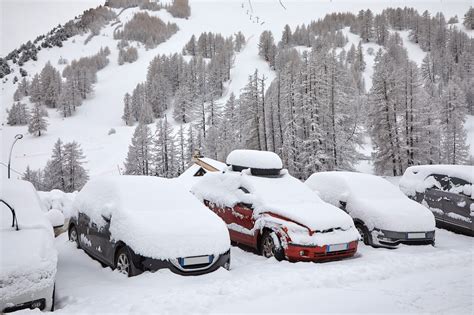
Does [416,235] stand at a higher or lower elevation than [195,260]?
lower

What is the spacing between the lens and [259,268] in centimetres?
707

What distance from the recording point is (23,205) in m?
6.07

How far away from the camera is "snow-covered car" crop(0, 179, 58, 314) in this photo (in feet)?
14.2

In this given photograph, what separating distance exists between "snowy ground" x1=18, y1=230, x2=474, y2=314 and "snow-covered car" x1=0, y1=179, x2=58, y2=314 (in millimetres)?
520

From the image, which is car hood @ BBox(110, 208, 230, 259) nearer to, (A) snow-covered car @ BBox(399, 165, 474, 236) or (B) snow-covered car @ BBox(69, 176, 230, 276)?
(B) snow-covered car @ BBox(69, 176, 230, 276)

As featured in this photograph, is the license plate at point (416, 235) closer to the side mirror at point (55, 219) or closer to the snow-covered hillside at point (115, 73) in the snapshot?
the snow-covered hillside at point (115, 73)

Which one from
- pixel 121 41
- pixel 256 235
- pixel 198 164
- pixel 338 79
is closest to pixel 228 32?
pixel 121 41

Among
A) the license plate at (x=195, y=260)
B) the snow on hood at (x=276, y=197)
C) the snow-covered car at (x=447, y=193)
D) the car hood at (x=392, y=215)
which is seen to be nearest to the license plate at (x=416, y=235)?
the car hood at (x=392, y=215)

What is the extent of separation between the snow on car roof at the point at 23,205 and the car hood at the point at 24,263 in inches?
17.5

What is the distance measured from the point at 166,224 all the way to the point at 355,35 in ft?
475

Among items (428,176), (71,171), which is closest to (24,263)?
(428,176)

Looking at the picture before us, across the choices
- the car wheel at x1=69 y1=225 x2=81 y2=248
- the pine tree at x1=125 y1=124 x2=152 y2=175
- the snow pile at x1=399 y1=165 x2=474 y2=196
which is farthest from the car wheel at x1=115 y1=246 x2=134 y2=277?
the pine tree at x1=125 y1=124 x2=152 y2=175

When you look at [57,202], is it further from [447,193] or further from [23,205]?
[447,193]

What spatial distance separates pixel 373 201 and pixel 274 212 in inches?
136
